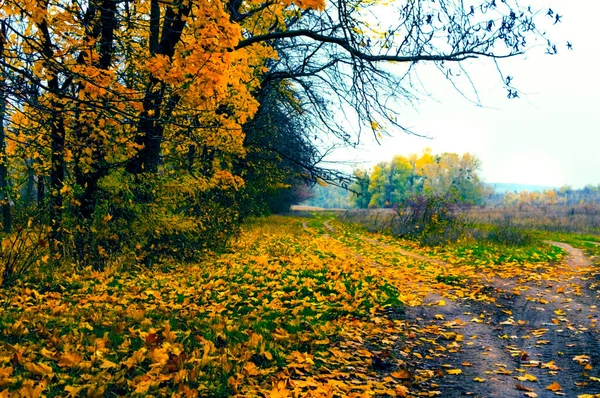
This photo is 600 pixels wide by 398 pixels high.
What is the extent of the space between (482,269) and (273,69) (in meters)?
10.1

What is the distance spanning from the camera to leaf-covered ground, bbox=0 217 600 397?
11.1ft

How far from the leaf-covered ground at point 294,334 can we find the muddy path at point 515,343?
20 millimetres

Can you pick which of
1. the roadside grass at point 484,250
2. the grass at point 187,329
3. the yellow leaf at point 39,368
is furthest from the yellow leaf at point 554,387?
the roadside grass at point 484,250

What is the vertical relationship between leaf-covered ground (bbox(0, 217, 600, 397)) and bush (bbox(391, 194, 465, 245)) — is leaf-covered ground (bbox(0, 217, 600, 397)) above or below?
below

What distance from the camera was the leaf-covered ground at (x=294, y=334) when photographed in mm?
3383

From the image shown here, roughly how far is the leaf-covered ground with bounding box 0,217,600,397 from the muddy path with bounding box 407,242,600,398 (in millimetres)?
20

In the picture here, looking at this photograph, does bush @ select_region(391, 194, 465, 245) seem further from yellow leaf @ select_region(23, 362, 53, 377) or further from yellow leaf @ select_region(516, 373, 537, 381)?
yellow leaf @ select_region(23, 362, 53, 377)

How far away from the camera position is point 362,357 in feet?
13.9

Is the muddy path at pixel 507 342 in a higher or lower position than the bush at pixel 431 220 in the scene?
lower

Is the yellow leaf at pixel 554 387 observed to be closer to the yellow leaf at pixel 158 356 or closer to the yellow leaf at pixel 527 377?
the yellow leaf at pixel 527 377

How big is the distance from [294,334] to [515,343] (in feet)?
8.15

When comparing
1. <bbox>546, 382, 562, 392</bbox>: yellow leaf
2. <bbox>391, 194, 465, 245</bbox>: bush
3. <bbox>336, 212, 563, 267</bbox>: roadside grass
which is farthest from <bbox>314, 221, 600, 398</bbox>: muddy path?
<bbox>391, 194, 465, 245</bbox>: bush

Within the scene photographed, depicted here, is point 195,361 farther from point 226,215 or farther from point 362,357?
point 226,215

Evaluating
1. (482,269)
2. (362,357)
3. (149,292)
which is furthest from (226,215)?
(362,357)
